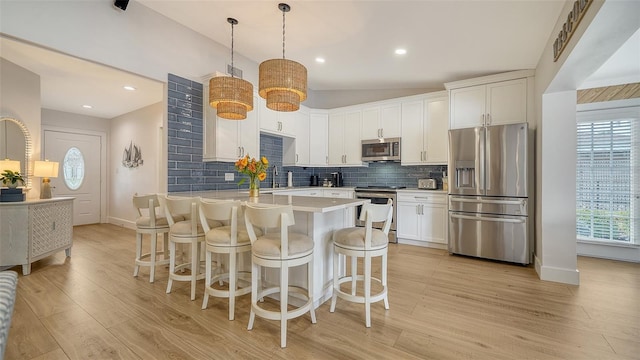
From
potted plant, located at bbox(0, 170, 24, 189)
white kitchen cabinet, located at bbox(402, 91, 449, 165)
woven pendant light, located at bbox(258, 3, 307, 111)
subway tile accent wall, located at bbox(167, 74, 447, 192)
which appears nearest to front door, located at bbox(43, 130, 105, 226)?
potted plant, located at bbox(0, 170, 24, 189)

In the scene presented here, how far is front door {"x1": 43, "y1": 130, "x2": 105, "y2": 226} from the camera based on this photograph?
586 cm

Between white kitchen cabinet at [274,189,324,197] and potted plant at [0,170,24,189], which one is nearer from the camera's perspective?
potted plant at [0,170,24,189]

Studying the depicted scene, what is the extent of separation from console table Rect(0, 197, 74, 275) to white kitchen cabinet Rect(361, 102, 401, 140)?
4.76 meters

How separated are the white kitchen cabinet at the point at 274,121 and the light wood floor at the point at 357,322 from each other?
2.50 m

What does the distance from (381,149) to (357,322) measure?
3390 mm

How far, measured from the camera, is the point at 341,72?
4523 mm

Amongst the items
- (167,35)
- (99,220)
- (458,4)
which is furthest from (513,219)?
(99,220)

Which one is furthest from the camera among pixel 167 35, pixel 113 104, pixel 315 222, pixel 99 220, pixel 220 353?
pixel 99 220

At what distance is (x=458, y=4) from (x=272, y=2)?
1816 mm

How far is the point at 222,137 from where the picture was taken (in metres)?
3.66

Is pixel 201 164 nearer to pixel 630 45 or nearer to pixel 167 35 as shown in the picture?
pixel 167 35

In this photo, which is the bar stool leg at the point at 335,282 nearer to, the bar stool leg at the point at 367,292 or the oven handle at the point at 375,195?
the bar stool leg at the point at 367,292

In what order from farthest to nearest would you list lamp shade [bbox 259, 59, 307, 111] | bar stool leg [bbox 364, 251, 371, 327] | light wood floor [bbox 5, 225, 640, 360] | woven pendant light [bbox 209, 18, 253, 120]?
woven pendant light [bbox 209, 18, 253, 120] < lamp shade [bbox 259, 59, 307, 111] < bar stool leg [bbox 364, 251, 371, 327] < light wood floor [bbox 5, 225, 640, 360]

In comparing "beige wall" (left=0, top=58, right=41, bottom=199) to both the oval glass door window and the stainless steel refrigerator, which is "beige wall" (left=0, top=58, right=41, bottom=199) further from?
the stainless steel refrigerator
